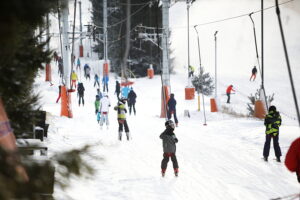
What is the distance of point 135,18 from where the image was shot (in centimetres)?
4778

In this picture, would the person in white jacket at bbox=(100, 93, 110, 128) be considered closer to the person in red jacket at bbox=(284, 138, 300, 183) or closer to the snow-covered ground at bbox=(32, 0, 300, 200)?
the snow-covered ground at bbox=(32, 0, 300, 200)

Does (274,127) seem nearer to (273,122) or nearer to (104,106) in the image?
(273,122)

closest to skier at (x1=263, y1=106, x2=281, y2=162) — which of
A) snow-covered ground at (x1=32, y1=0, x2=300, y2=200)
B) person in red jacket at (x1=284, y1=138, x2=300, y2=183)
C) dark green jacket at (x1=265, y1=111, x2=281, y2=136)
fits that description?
dark green jacket at (x1=265, y1=111, x2=281, y2=136)

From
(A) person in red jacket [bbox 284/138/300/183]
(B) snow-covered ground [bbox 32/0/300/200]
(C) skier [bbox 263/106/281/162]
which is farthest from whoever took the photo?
(C) skier [bbox 263/106/281/162]

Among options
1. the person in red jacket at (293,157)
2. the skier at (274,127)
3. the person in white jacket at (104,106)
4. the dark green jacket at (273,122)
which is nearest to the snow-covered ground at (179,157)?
the skier at (274,127)

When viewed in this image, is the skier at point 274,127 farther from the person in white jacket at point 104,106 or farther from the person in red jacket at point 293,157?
the person in white jacket at point 104,106

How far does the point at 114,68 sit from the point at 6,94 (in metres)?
48.1

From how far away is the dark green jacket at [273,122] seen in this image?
42.5 feet

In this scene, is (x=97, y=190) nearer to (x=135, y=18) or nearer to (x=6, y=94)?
(x=6, y=94)

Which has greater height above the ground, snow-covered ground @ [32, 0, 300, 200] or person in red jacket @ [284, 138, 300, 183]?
person in red jacket @ [284, 138, 300, 183]

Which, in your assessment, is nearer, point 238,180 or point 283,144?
point 238,180

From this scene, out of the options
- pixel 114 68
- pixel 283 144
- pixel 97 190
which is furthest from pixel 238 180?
pixel 114 68

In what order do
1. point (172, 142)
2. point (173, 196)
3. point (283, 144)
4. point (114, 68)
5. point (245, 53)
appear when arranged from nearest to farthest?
point (173, 196), point (172, 142), point (283, 144), point (114, 68), point (245, 53)

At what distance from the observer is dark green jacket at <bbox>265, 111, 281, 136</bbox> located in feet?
42.5
